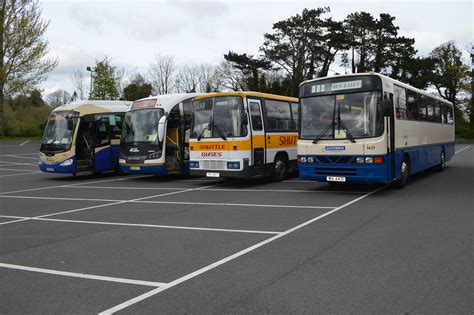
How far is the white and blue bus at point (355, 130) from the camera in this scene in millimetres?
11461

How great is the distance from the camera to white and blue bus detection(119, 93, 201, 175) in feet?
54.0

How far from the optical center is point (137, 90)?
2331 inches

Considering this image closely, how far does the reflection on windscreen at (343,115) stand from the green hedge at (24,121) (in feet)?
121

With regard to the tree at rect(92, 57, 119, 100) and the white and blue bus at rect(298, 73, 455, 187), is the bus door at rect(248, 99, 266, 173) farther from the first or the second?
the tree at rect(92, 57, 119, 100)

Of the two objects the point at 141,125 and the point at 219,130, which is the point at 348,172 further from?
the point at 141,125

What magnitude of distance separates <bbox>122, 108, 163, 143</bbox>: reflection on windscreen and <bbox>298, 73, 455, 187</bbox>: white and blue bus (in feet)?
20.7

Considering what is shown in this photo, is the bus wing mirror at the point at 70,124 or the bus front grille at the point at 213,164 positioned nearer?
the bus front grille at the point at 213,164

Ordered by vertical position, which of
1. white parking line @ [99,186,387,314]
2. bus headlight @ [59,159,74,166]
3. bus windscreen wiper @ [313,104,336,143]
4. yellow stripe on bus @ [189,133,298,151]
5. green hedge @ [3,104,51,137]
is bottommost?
white parking line @ [99,186,387,314]

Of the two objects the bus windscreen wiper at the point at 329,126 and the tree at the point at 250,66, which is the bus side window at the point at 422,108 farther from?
the tree at the point at 250,66

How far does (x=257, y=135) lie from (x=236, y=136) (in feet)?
2.55

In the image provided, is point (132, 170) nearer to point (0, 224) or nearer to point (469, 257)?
point (0, 224)

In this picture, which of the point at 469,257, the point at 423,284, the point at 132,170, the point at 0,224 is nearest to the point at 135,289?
the point at 423,284

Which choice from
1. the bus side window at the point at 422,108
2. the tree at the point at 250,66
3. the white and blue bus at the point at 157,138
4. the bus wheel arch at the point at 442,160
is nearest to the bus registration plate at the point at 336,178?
the bus side window at the point at 422,108

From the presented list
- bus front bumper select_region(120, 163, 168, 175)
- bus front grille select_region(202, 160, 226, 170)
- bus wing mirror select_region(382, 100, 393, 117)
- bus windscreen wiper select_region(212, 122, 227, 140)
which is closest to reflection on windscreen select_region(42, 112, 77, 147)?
bus front bumper select_region(120, 163, 168, 175)
